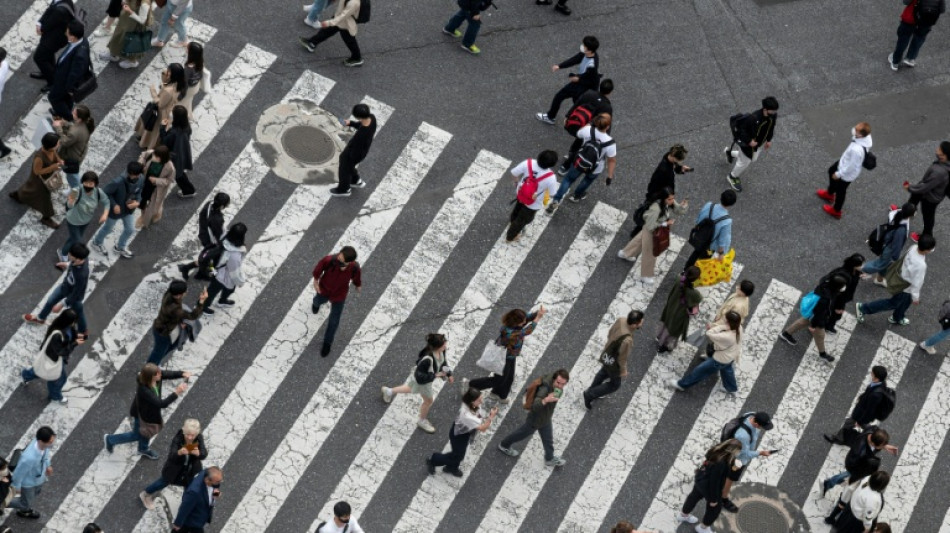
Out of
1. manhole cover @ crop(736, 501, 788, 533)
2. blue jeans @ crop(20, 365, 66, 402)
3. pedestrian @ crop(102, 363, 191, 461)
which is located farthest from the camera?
manhole cover @ crop(736, 501, 788, 533)

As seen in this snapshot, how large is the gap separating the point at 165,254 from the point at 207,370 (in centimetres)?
195

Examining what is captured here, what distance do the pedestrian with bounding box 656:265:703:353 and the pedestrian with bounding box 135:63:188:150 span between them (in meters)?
→ 7.30

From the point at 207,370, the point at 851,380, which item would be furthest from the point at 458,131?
the point at 851,380

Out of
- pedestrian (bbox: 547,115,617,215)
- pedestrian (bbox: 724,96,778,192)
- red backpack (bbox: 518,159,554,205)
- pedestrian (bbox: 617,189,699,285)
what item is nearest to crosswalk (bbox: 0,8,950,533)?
pedestrian (bbox: 617,189,699,285)

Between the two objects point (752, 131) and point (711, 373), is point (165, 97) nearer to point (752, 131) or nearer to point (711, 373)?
point (711, 373)

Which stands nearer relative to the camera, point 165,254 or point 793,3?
point 165,254

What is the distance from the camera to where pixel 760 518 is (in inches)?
666

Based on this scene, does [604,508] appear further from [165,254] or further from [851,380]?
[165,254]

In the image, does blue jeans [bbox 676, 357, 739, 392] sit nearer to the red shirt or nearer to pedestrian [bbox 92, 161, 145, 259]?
the red shirt

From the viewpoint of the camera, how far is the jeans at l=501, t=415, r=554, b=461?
16203mm

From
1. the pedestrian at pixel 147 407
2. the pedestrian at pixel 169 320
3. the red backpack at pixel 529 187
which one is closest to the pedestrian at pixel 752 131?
the red backpack at pixel 529 187

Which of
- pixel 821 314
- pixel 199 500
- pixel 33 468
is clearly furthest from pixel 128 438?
pixel 821 314

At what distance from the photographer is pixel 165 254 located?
1803 centimetres

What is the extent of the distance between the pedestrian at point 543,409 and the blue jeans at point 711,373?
6.89ft
